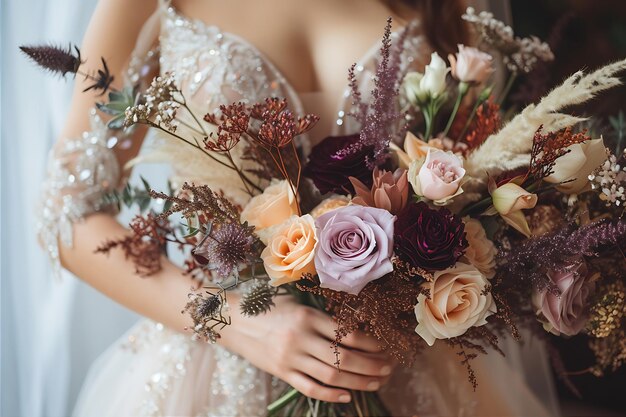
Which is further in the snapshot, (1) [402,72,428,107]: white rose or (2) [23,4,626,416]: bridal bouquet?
(1) [402,72,428,107]: white rose

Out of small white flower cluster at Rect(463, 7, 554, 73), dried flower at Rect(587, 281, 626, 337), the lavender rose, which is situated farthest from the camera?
small white flower cluster at Rect(463, 7, 554, 73)

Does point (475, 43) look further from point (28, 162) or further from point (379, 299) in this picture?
point (28, 162)

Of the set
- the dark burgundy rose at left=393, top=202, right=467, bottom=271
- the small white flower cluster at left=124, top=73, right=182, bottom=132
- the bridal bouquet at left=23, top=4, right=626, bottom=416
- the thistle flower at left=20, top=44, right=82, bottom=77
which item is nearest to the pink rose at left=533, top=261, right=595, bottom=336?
the bridal bouquet at left=23, top=4, right=626, bottom=416

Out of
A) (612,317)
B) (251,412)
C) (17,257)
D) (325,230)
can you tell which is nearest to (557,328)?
(612,317)

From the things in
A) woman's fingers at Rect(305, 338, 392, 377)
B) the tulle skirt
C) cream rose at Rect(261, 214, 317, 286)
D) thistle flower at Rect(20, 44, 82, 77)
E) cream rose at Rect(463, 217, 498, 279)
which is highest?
thistle flower at Rect(20, 44, 82, 77)

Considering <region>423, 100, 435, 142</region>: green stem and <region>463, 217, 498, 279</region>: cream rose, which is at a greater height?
<region>423, 100, 435, 142</region>: green stem

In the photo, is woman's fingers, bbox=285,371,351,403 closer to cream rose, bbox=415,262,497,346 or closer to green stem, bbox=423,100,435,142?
cream rose, bbox=415,262,497,346

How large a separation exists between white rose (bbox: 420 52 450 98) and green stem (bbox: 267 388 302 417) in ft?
1.51

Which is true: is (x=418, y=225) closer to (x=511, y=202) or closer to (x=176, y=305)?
(x=511, y=202)

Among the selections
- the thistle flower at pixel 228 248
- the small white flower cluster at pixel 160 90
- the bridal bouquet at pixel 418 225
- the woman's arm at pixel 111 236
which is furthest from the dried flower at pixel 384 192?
the woman's arm at pixel 111 236

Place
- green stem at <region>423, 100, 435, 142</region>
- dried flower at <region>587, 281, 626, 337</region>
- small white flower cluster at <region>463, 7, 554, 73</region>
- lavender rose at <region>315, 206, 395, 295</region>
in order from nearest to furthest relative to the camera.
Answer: lavender rose at <region>315, 206, 395, 295</region> → dried flower at <region>587, 281, 626, 337</region> → green stem at <region>423, 100, 435, 142</region> → small white flower cluster at <region>463, 7, 554, 73</region>

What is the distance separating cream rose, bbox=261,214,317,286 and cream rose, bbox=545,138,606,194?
10.9 inches

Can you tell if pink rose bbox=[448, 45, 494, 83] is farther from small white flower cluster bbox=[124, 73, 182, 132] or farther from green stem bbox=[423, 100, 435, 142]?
small white flower cluster bbox=[124, 73, 182, 132]

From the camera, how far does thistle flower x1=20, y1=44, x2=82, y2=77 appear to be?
2.25 ft
